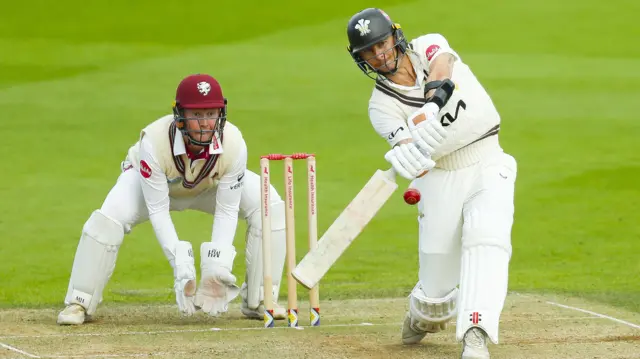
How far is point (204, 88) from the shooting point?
236 inches

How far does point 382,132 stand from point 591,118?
8730mm

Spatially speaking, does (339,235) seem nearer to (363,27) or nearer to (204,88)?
(363,27)

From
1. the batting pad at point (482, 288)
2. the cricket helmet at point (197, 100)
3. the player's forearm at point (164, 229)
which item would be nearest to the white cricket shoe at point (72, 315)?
the player's forearm at point (164, 229)

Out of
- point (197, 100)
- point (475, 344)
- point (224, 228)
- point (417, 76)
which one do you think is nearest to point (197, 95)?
point (197, 100)

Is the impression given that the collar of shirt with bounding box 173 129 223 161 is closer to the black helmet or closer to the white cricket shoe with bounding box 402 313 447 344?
the black helmet

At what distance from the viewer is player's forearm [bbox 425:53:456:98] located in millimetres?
5406

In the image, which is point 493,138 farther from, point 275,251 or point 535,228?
point 535,228

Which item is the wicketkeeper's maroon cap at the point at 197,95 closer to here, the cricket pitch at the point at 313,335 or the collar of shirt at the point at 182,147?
the collar of shirt at the point at 182,147

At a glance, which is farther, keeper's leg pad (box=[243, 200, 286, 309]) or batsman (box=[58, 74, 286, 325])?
keeper's leg pad (box=[243, 200, 286, 309])

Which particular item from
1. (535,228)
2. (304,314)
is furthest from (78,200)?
(304,314)

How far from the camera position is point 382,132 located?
561cm

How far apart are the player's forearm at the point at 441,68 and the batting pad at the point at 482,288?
0.71 m

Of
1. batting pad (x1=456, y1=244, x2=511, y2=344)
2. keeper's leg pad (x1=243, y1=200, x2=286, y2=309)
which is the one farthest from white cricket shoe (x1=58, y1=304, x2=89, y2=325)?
batting pad (x1=456, y1=244, x2=511, y2=344)

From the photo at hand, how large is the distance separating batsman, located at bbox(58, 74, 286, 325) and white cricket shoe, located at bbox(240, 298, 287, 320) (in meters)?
0.02
